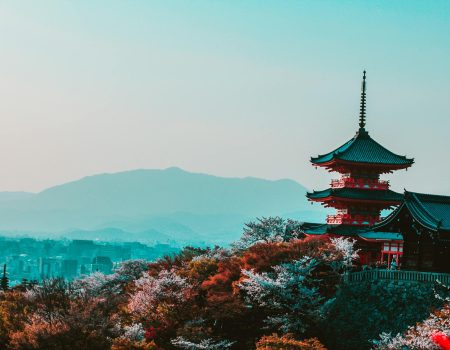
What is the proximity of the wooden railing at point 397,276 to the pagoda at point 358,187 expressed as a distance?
10.5 m

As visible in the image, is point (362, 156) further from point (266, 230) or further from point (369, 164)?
point (266, 230)

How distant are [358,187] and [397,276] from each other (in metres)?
15.6

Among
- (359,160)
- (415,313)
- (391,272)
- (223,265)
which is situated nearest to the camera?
(415,313)

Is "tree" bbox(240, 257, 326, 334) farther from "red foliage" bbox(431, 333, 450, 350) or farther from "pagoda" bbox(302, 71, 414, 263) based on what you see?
"pagoda" bbox(302, 71, 414, 263)

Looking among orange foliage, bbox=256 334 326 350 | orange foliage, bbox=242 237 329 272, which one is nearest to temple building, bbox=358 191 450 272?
orange foliage, bbox=242 237 329 272

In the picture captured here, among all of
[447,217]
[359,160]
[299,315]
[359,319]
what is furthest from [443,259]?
[359,160]

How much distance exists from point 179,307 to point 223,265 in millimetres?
6143

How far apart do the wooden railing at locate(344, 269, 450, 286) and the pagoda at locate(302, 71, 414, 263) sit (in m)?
10.5

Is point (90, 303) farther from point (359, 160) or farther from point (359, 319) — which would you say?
point (359, 160)

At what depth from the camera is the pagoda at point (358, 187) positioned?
54.4 m

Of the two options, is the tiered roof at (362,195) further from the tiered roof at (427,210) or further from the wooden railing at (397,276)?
the wooden railing at (397,276)

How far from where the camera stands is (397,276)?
4059cm

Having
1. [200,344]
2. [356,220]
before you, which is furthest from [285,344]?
[356,220]

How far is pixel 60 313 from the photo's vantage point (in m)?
42.7
